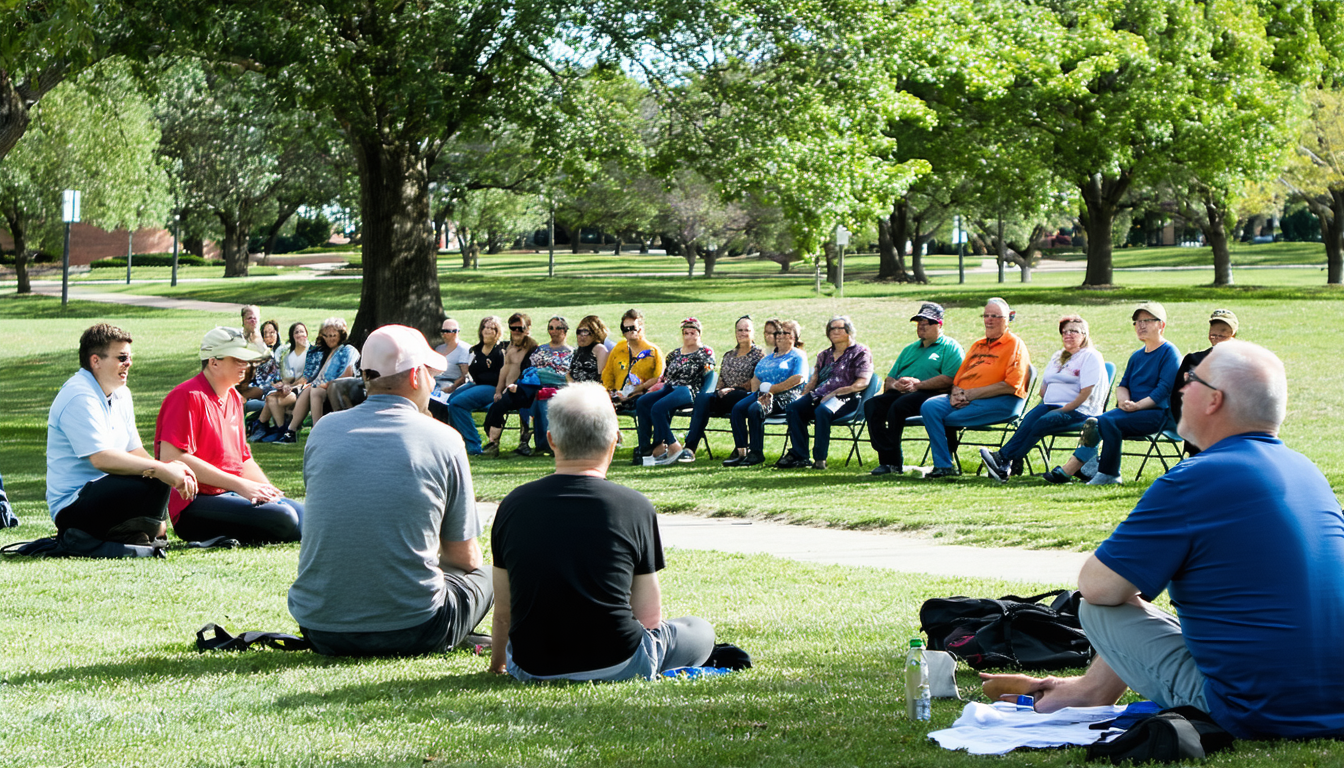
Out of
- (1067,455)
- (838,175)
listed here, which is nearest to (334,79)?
(838,175)

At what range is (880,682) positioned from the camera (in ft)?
16.1

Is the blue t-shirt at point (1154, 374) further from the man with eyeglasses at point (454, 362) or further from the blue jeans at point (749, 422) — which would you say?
the man with eyeglasses at point (454, 362)

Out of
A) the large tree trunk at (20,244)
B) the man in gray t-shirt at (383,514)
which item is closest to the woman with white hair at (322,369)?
the man in gray t-shirt at (383,514)

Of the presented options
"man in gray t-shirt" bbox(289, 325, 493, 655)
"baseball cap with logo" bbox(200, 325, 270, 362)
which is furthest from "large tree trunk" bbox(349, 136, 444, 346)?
"man in gray t-shirt" bbox(289, 325, 493, 655)

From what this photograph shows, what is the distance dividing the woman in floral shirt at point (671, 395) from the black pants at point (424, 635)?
7906 mm

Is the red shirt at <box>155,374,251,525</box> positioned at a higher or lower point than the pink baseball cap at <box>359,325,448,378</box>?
lower

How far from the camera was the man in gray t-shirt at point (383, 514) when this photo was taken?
5016mm

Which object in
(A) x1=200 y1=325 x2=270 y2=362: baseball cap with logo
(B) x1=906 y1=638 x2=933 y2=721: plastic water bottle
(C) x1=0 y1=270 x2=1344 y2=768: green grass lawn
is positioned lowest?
(C) x1=0 y1=270 x2=1344 y2=768: green grass lawn

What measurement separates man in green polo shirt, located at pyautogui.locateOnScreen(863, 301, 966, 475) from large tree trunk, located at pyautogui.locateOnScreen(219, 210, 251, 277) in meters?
49.0

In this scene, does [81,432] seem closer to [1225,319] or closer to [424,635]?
[424,635]

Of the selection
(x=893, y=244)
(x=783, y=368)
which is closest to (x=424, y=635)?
(x=783, y=368)

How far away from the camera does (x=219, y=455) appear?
8.01 m

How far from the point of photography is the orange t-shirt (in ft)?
38.4

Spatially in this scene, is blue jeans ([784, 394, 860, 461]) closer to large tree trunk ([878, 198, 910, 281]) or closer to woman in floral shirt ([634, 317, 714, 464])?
woman in floral shirt ([634, 317, 714, 464])
